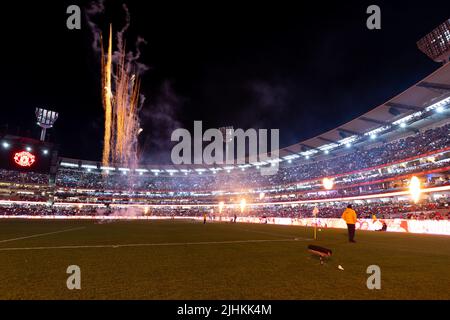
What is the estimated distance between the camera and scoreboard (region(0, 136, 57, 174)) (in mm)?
59156

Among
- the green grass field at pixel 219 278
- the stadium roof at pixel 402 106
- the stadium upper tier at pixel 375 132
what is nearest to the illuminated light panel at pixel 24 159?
A: the stadium upper tier at pixel 375 132

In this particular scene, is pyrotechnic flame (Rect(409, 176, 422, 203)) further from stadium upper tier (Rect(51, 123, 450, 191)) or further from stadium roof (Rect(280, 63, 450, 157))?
stadium roof (Rect(280, 63, 450, 157))

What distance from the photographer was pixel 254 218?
5722 cm

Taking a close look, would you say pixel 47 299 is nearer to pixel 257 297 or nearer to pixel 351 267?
pixel 257 297

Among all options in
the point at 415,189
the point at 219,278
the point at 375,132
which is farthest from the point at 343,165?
the point at 219,278

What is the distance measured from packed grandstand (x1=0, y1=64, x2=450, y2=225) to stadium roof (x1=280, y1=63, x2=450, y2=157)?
0.49ft

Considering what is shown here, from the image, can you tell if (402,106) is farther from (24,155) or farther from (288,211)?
(24,155)

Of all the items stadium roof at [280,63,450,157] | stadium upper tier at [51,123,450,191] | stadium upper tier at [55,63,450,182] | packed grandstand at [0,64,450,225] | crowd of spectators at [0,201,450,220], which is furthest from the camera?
stadium upper tier at [51,123,450,191]

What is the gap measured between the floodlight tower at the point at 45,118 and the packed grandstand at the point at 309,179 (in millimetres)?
14508

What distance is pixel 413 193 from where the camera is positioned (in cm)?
4731

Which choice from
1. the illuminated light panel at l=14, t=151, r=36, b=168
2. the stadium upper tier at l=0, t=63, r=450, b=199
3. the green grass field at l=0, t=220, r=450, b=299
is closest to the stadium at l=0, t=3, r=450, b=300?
the green grass field at l=0, t=220, r=450, b=299

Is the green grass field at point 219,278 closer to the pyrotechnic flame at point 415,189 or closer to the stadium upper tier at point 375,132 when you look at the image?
the pyrotechnic flame at point 415,189

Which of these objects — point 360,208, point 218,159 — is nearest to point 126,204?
point 218,159

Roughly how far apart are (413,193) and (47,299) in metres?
Answer: 54.5
